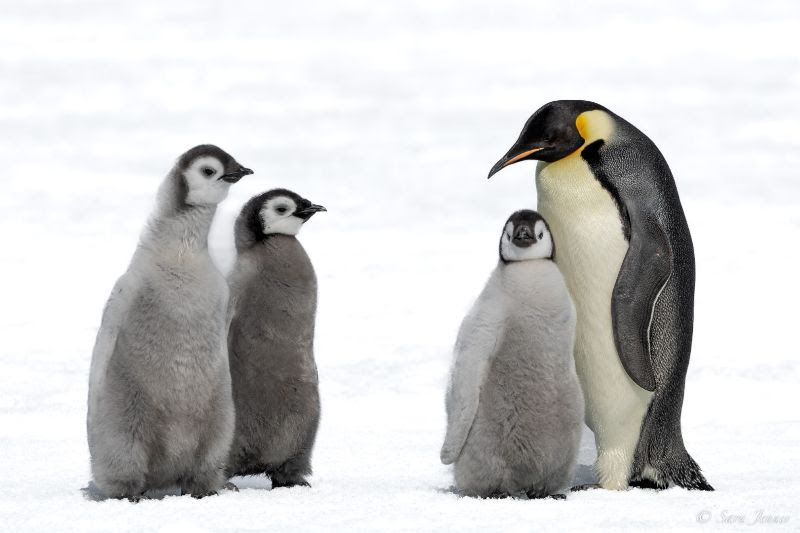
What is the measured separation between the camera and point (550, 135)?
4680 mm

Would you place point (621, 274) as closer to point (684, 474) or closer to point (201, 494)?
point (684, 474)

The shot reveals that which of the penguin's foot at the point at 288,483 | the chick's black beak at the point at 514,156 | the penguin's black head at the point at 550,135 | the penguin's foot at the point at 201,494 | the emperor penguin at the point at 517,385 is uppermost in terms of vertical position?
the penguin's black head at the point at 550,135

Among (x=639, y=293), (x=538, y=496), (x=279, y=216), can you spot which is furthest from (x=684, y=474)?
(x=279, y=216)

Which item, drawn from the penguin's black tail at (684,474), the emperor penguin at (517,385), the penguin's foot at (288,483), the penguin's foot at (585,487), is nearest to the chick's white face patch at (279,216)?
the emperor penguin at (517,385)

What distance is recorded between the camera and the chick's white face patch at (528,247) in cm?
415

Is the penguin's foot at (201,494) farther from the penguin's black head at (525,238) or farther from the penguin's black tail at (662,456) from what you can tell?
the penguin's black tail at (662,456)

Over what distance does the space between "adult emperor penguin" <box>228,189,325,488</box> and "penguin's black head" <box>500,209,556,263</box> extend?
0.63 metres

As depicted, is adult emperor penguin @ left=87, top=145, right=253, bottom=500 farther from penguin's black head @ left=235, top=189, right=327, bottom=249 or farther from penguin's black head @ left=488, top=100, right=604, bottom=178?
penguin's black head @ left=488, top=100, right=604, bottom=178

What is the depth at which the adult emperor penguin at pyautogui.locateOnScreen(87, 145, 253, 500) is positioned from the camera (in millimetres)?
3961

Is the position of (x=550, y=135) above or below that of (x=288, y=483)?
above

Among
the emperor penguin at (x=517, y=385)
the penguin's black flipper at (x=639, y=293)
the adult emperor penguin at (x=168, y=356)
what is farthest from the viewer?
the penguin's black flipper at (x=639, y=293)

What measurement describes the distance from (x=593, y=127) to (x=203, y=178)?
1.40 m

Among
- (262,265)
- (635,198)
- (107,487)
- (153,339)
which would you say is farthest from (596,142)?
(107,487)

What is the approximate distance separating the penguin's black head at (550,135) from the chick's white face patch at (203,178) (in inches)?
41.4
